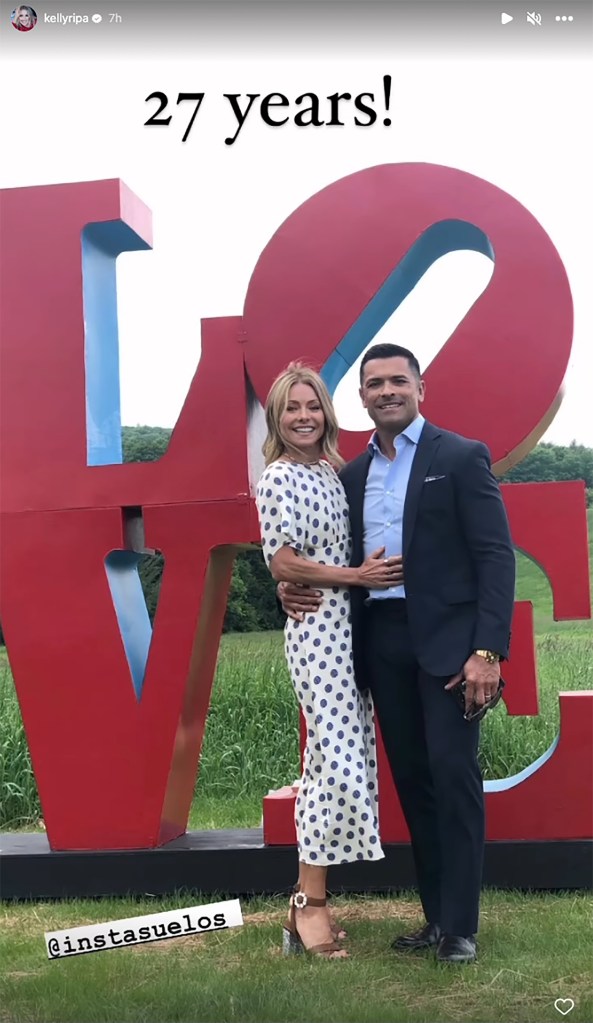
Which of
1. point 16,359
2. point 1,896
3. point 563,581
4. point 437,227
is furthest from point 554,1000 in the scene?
point 16,359

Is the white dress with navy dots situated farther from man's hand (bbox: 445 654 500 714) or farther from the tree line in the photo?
the tree line

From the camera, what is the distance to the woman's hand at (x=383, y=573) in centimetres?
313

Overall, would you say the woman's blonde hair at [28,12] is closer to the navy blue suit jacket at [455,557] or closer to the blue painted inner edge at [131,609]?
the navy blue suit jacket at [455,557]

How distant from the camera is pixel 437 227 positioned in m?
3.92

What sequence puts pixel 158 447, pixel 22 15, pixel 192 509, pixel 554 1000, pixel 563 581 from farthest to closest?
pixel 158 447
pixel 192 509
pixel 563 581
pixel 22 15
pixel 554 1000

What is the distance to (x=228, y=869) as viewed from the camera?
3.96 m

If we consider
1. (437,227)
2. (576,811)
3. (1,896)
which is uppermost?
(437,227)

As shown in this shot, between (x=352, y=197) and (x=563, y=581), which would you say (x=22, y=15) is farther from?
(x=563, y=581)

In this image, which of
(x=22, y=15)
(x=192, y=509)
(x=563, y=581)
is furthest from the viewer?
(x=192, y=509)

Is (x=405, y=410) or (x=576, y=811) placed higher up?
(x=405, y=410)

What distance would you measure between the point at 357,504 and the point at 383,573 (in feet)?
0.86

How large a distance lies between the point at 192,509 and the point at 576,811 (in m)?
1.69

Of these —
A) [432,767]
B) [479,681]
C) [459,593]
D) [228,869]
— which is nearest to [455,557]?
[459,593]

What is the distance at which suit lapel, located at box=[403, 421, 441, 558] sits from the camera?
3.12 m
